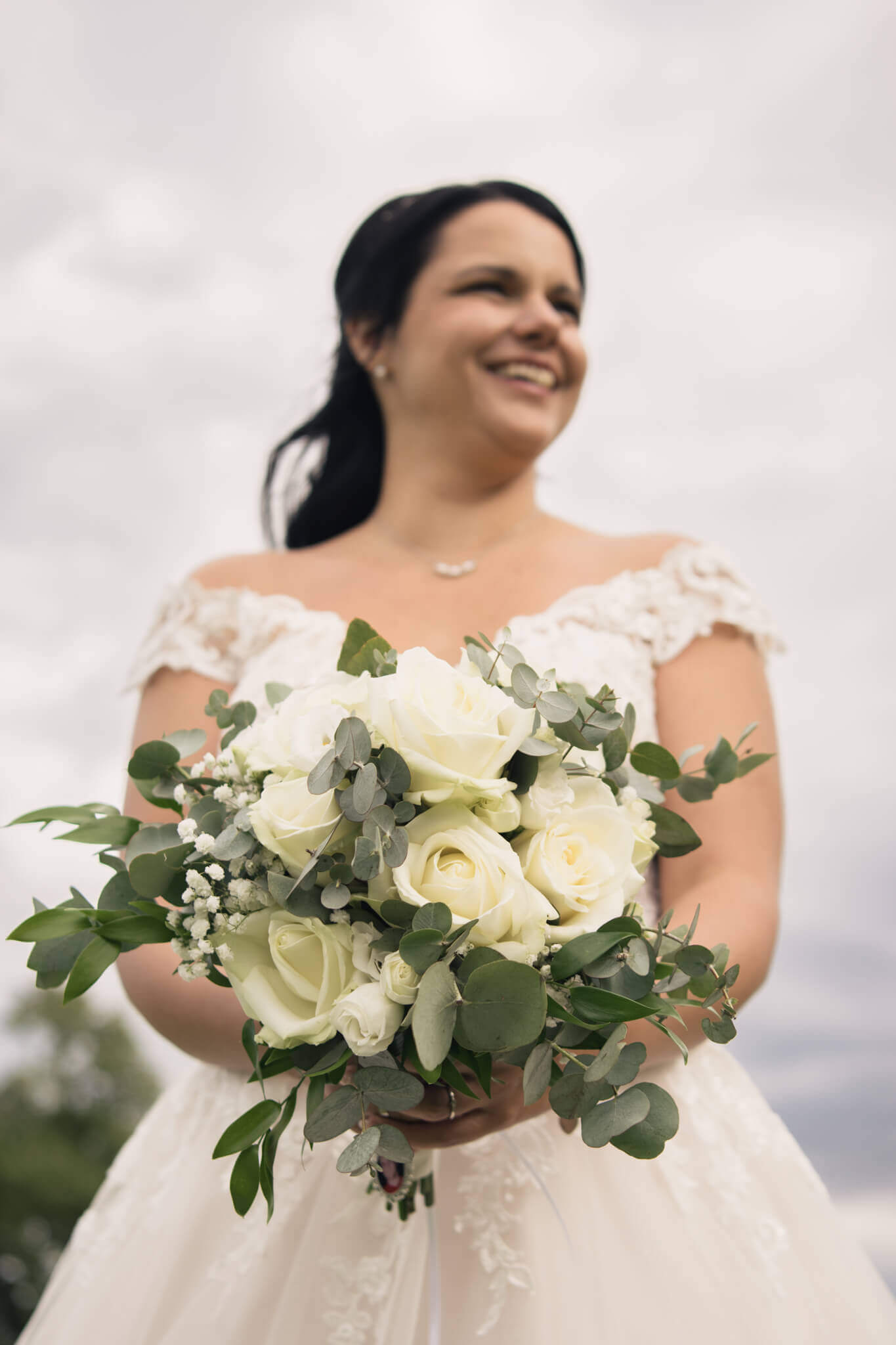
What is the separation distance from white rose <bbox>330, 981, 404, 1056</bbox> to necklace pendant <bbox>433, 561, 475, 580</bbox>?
1.69m

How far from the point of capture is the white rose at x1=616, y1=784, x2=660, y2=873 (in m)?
1.60

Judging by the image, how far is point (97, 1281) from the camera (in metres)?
2.23

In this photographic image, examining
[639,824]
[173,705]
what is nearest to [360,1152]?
[639,824]

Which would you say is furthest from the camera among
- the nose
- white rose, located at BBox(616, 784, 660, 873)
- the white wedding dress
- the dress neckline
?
the nose

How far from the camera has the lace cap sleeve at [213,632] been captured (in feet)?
9.20

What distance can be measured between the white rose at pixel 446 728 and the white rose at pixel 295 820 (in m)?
0.10

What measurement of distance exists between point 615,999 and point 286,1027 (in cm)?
41

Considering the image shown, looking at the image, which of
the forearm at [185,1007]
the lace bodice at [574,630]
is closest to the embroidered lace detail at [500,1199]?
the forearm at [185,1007]

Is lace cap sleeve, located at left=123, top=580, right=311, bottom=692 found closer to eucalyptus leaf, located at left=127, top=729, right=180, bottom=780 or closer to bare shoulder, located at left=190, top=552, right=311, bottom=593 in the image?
bare shoulder, located at left=190, top=552, right=311, bottom=593

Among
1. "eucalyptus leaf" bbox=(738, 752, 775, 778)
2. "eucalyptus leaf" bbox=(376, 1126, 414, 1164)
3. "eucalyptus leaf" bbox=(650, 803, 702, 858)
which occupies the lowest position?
"eucalyptus leaf" bbox=(376, 1126, 414, 1164)

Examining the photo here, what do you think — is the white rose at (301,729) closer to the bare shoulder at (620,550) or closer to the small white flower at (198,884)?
the small white flower at (198,884)

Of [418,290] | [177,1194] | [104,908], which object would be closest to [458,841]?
[104,908]

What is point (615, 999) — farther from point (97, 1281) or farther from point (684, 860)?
point (97, 1281)

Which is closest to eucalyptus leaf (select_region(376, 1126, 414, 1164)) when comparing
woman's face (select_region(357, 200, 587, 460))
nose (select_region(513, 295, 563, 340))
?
woman's face (select_region(357, 200, 587, 460))
